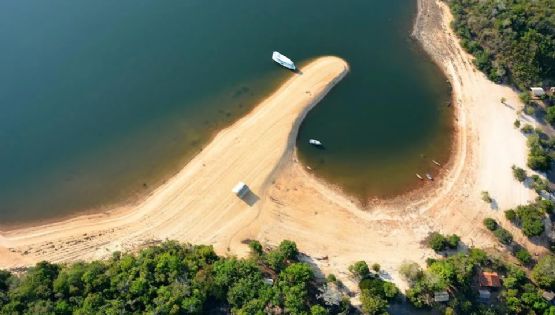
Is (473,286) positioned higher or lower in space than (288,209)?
lower

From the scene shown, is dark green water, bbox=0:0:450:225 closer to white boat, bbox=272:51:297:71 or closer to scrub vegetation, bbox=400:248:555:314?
white boat, bbox=272:51:297:71

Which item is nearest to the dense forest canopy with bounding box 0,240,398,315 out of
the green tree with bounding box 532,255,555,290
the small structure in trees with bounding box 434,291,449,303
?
the small structure in trees with bounding box 434,291,449,303

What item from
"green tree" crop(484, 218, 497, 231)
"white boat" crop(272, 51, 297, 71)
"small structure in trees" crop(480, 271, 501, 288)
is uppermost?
"white boat" crop(272, 51, 297, 71)

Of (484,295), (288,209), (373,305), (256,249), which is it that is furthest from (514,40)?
(256,249)

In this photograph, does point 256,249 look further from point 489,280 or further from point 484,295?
point 489,280

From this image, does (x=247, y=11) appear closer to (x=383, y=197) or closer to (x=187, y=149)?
(x=187, y=149)

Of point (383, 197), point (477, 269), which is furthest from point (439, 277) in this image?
point (383, 197)

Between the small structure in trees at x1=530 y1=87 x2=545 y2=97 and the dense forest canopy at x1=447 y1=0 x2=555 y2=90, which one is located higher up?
the dense forest canopy at x1=447 y1=0 x2=555 y2=90
